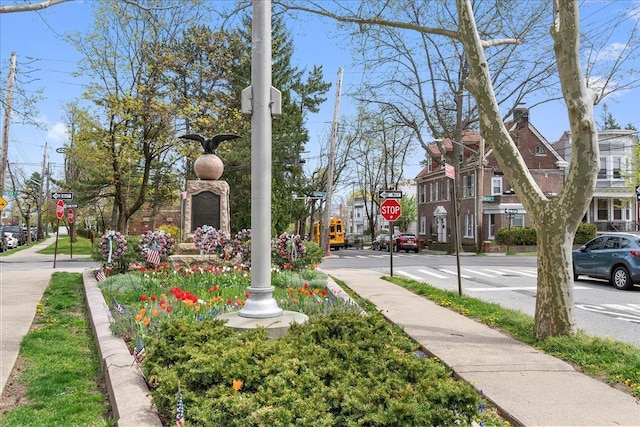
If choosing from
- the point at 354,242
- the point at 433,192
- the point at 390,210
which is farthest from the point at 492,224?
the point at 390,210

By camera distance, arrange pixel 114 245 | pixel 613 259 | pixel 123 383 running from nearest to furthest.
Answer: pixel 123 383 → pixel 114 245 → pixel 613 259

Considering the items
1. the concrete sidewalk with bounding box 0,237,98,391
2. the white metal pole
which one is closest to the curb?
the concrete sidewalk with bounding box 0,237,98,391

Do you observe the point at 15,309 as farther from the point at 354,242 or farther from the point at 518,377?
the point at 354,242

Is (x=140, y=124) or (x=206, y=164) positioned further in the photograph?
(x=140, y=124)

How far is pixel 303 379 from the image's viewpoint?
3.77 m

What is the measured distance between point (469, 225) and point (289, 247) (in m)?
34.4

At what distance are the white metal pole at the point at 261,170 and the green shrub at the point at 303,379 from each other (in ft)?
2.74

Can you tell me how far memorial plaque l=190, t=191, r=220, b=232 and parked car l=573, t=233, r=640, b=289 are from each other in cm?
1089

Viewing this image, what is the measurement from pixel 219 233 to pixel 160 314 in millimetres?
6631

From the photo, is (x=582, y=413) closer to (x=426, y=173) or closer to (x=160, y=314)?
(x=160, y=314)

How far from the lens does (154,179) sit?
35.0m

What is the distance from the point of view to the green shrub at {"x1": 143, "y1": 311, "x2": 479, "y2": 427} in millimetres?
3234

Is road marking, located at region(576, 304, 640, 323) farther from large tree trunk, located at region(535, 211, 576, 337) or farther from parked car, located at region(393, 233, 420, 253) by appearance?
parked car, located at region(393, 233, 420, 253)

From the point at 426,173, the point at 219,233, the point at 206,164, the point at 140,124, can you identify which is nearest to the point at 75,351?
the point at 219,233
